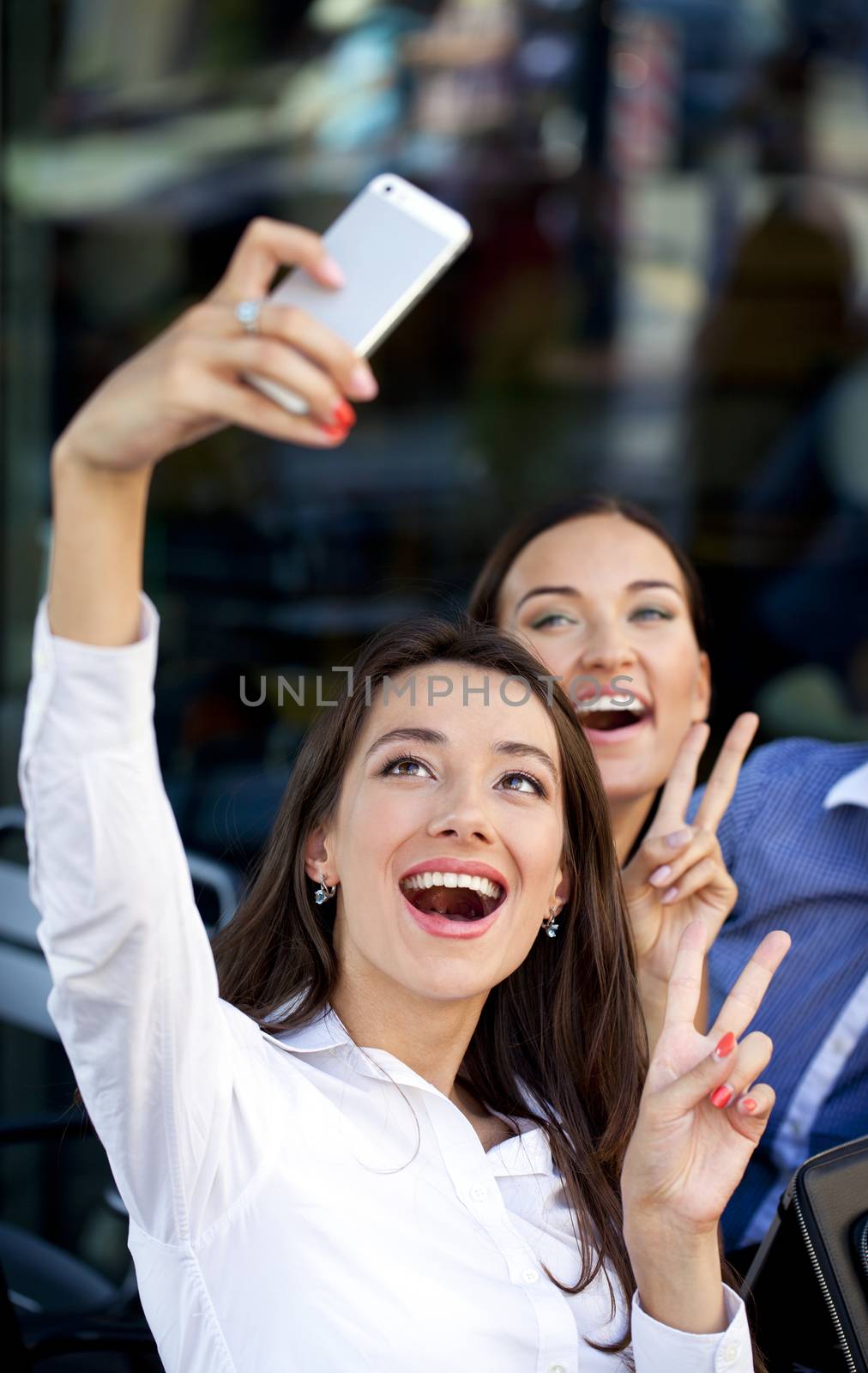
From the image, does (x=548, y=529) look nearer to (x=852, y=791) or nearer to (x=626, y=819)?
(x=626, y=819)

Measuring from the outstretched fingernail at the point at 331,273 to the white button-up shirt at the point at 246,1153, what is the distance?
0.26 m

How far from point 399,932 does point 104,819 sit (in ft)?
1.55

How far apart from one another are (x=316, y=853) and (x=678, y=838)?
431 mm

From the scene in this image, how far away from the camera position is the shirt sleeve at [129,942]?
99 centimetres

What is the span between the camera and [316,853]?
1.58 metres

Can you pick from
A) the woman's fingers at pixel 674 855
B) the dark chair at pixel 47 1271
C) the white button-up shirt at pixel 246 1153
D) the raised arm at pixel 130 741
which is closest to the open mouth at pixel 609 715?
the woman's fingers at pixel 674 855

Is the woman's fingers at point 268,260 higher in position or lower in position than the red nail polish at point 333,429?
higher

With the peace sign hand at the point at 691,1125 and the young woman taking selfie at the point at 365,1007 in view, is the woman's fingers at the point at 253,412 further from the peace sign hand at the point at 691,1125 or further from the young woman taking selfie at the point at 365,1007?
the peace sign hand at the point at 691,1125

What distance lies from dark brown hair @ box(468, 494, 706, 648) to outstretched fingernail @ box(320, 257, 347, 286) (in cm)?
121

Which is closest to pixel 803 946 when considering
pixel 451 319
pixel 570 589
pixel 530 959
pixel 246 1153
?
pixel 530 959

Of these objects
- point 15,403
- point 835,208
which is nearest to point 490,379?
point 835,208

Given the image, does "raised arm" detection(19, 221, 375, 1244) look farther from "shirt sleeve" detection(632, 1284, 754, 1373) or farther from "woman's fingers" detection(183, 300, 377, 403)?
"shirt sleeve" detection(632, 1284, 754, 1373)

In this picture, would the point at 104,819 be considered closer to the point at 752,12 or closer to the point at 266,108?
the point at 266,108

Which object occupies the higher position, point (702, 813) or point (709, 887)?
point (702, 813)
